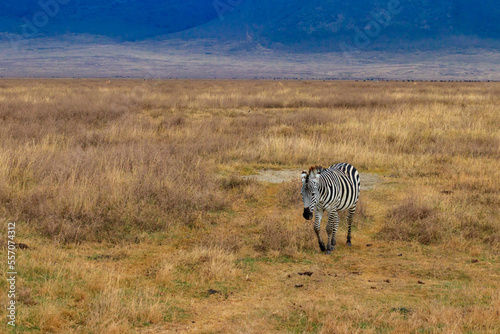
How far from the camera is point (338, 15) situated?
186625 mm

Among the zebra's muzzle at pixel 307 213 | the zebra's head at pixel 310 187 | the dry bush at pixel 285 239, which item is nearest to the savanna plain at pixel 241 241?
the dry bush at pixel 285 239

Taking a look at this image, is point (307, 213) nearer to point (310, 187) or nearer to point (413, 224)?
point (310, 187)

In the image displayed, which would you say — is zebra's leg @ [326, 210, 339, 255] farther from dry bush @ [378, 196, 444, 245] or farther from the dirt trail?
the dirt trail

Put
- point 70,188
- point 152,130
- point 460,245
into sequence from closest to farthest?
1. point 460,245
2. point 70,188
3. point 152,130

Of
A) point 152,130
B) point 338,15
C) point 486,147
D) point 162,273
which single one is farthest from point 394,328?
point 338,15

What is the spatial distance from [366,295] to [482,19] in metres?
193

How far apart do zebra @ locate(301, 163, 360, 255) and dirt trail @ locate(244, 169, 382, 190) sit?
3.68m

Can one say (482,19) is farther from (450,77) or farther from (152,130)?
(152,130)

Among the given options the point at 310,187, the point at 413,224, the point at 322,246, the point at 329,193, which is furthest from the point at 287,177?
the point at 310,187

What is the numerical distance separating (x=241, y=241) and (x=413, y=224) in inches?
121

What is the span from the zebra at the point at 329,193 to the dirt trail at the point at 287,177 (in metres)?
3.68

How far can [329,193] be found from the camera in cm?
762

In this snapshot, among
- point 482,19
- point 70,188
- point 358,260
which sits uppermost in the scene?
point 482,19

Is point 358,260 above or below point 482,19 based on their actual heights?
below
